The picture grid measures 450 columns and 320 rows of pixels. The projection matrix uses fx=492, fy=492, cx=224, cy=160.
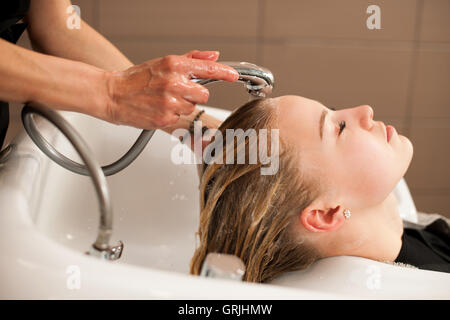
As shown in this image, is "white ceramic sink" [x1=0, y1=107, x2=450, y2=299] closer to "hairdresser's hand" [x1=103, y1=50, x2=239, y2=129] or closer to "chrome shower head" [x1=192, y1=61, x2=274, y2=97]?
"hairdresser's hand" [x1=103, y1=50, x2=239, y2=129]

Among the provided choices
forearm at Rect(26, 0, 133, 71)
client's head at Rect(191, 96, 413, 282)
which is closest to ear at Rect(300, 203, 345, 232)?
client's head at Rect(191, 96, 413, 282)

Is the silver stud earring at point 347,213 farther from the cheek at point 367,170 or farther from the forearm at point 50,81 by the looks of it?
the forearm at point 50,81

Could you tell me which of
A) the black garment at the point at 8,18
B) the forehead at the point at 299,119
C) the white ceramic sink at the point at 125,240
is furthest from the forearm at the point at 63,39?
the forehead at the point at 299,119

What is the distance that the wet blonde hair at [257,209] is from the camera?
3.51 ft

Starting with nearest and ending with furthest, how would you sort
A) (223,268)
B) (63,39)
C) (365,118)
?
(223,268) < (365,118) < (63,39)

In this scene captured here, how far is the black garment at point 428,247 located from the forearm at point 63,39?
0.91 m

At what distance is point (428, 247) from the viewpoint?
1.36 metres

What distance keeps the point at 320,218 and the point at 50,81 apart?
617 mm

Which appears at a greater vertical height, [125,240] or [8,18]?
[8,18]

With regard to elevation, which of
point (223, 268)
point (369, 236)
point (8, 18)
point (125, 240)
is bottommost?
point (125, 240)

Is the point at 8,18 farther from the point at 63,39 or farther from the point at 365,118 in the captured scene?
the point at 365,118

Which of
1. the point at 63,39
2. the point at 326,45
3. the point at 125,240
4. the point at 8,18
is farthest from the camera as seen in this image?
the point at 326,45

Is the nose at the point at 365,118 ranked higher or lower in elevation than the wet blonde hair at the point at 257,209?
higher

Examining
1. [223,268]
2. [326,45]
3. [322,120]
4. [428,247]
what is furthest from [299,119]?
[326,45]
